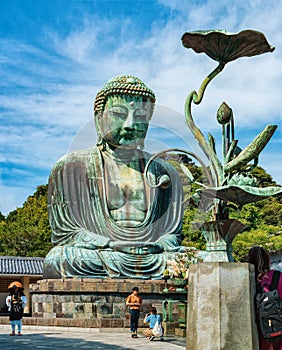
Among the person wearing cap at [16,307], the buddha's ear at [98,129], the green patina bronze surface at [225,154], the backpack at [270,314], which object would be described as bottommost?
the person wearing cap at [16,307]

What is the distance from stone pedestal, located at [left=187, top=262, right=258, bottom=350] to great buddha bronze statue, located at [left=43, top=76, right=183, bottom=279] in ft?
30.4

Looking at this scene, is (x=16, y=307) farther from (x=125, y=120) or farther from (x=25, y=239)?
(x=25, y=239)

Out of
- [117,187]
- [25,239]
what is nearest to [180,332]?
[117,187]

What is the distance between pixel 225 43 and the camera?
469cm

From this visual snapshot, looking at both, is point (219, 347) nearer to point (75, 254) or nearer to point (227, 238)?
point (227, 238)

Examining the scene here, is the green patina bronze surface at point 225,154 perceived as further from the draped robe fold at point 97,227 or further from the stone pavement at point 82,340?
the draped robe fold at point 97,227

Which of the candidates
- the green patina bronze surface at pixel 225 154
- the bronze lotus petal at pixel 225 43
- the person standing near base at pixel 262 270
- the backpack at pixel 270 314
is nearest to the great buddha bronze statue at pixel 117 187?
the bronze lotus petal at pixel 225 43

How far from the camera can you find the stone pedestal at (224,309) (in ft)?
12.1

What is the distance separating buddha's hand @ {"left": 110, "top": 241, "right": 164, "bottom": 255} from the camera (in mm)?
12641

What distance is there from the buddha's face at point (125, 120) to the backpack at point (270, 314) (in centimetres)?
1051

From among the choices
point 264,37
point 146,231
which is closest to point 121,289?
point 146,231

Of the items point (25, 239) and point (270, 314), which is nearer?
point (270, 314)

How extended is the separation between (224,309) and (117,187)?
10.4 m

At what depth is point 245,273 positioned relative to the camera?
3756mm
